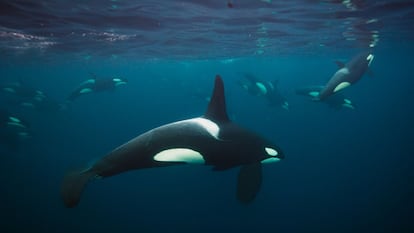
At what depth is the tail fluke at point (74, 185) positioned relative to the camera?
5.16 m

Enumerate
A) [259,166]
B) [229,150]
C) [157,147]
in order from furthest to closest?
[259,166] → [229,150] → [157,147]

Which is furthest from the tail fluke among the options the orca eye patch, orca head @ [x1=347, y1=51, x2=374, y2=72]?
orca head @ [x1=347, y1=51, x2=374, y2=72]

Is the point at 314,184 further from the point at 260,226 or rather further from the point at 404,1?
the point at 404,1

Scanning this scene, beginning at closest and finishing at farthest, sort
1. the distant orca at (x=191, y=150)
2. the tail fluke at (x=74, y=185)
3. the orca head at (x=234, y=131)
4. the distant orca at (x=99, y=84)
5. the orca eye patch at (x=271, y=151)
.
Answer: the tail fluke at (x=74, y=185)
the distant orca at (x=191, y=150)
the orca head at (x=234, y=131)
the orca eye patch at (x=271, y=151)
the distant orca at (x=99, y=84)

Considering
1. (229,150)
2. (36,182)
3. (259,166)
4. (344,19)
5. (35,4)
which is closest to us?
(229,150)

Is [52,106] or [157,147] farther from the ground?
[157,147]

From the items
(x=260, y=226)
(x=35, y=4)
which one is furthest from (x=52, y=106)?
(x=260, y=226)

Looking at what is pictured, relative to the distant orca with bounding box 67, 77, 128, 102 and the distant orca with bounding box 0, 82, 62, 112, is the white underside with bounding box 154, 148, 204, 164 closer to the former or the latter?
the distant orca with bounding box 67, 77, 128, 102

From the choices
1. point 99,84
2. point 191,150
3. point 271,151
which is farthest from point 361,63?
point 99,84

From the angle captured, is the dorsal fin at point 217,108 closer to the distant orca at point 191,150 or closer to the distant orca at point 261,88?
the distant orca at point 191,150

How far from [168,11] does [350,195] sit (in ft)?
58.7

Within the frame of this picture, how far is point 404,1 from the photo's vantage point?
13.8 m

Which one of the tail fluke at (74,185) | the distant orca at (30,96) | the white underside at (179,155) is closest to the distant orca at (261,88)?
the white underside at (179,155)

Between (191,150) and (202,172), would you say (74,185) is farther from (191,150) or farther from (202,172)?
(202,172)
